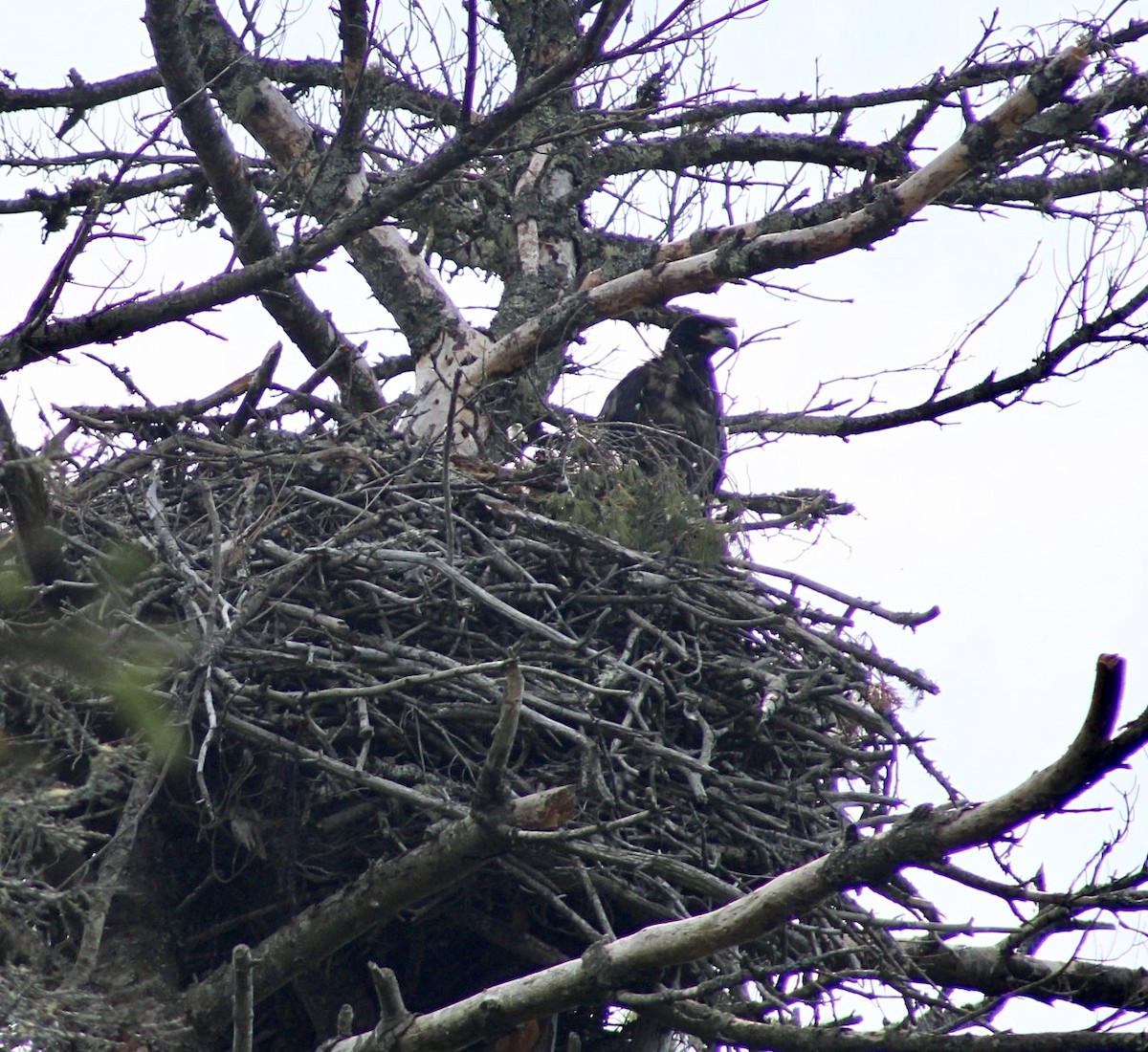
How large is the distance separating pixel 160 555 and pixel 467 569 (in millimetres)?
1103

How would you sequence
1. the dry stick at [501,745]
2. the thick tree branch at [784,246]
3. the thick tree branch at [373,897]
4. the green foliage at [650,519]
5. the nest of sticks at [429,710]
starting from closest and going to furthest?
the dry stick at [501,745] < the thick tree branch at [373,897] < the nest of sticks at [429,710] < the thick tree branch at [784,246] < the green foliage at [650,519]

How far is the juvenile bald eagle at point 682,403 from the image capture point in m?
7.03

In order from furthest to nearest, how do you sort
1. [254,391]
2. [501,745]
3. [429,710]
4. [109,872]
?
[254,391] → [429,710] → [109,872] → [501,745]

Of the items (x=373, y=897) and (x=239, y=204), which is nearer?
(x=373, y=897)

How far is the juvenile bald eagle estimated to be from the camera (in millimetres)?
7027

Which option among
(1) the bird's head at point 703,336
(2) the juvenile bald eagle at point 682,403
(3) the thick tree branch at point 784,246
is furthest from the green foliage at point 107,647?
(1) the bird's head at point 703,336

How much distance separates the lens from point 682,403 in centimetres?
777

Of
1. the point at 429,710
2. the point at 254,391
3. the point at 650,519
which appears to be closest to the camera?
the point at 429,710

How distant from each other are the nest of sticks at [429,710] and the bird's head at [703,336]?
318cm

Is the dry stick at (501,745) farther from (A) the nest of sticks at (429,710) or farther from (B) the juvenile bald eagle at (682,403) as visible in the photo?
(B) the juvenile bald eagle at (682,403)

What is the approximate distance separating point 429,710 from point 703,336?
4.51m

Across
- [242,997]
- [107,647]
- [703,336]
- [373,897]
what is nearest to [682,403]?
[703,336]

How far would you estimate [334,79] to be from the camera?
6.84m

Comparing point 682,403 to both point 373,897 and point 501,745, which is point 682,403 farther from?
point 501,745
